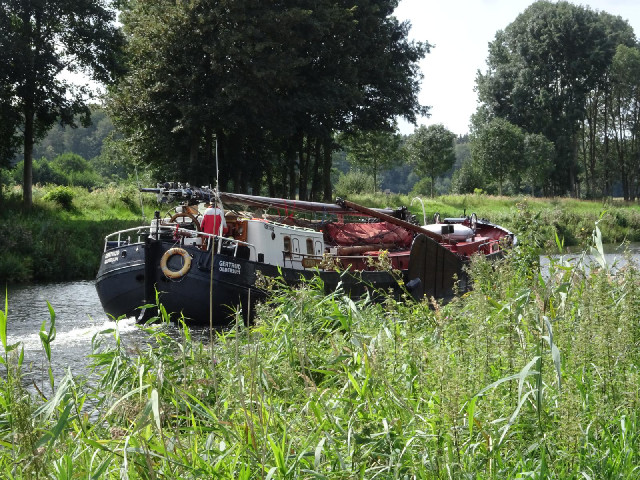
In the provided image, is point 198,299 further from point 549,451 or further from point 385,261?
point 549,451

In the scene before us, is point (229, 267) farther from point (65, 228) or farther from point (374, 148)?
point (374, 148)

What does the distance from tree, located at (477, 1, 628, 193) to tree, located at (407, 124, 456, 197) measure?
22.5 feet

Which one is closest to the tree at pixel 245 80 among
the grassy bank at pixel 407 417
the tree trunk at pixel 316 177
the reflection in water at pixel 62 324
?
the tree trunk at pixel 316 177

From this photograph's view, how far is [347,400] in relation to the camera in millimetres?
4918

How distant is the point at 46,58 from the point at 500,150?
117 ft

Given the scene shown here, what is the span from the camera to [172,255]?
15.9m

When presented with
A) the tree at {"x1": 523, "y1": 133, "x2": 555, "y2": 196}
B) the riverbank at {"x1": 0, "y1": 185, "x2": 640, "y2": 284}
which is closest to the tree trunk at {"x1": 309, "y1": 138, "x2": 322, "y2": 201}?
the riverbank at {"x1": 0, "y1": 185, "x2": 640, "y2": 284}

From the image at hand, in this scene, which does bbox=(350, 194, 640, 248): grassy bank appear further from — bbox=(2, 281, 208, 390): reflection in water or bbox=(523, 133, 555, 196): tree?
bbox=(2, 281, 208, 390): reflection in water

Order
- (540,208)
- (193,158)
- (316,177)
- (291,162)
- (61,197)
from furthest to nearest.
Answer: (316,177), (291,162), (540,208), (193,158), (61,197)

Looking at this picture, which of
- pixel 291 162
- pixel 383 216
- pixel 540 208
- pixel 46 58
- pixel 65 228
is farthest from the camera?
pixel 291 162

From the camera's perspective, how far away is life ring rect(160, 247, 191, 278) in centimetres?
1570

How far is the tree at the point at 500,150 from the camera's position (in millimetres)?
57781

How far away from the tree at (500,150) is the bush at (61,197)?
3383 centimetres

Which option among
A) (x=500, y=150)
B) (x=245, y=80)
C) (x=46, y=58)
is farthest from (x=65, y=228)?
(x=500, y=150)
